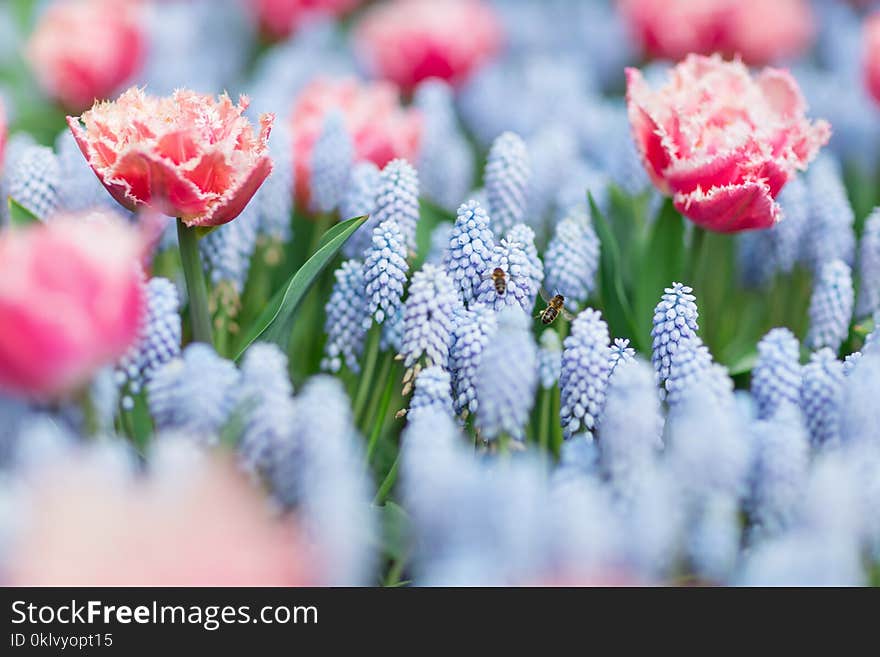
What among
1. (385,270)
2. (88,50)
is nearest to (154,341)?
(385,270)

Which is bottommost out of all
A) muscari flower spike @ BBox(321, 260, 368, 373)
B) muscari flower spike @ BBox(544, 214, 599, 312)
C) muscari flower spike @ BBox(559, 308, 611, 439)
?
muscari flower spike @ BBox(559, 308, 611, 439)

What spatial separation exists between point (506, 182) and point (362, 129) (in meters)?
0.22

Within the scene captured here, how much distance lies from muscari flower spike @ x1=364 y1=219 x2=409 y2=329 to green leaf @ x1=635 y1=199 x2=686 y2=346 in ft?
0.90

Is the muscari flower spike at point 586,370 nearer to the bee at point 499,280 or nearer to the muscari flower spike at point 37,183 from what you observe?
the bee at point 499,280

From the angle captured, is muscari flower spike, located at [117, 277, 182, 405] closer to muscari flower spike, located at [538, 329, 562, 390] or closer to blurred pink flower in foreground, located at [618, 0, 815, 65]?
muscari flower spike, located at [538, 329, 562, 390]

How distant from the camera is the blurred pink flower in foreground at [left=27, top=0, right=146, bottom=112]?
137 centimetres

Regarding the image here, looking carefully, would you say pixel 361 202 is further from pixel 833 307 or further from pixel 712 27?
pixel 712 27

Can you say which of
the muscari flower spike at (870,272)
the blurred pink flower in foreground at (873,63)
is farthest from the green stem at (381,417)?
the blurred pink flower in foreground at (873,63)

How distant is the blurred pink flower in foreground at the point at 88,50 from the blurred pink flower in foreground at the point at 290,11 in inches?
15.1

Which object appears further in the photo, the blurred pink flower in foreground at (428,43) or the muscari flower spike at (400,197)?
the blurred pink flower in foreground at (428,43)

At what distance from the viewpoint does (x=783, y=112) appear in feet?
3.13

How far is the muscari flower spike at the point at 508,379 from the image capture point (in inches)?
27.3

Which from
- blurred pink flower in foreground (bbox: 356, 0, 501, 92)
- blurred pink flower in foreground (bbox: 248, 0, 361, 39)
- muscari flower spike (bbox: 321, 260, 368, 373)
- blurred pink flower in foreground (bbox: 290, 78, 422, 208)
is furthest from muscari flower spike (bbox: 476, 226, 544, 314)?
blurred pink flower in foreground (bbox: 248, 0, 361, 39)
